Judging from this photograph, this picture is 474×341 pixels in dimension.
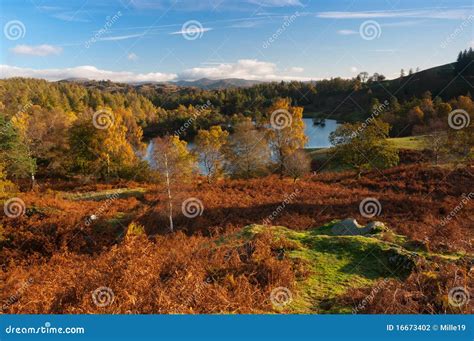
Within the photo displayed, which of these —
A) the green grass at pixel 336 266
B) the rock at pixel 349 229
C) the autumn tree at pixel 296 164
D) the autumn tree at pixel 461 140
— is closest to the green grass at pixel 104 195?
the autumn tree at pixel 296 164

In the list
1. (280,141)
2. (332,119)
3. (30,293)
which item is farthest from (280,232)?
(332,119)

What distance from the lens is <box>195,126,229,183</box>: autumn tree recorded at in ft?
127

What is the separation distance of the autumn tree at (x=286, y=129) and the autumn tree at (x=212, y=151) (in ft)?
Result: 24.3

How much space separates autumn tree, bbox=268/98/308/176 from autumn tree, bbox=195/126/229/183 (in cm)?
740

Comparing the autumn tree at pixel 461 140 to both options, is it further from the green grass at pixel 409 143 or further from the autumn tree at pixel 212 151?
the autumn tree at pixel 212 151

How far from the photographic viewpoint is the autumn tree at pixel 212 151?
38.8m

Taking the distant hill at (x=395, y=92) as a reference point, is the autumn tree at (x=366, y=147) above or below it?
below

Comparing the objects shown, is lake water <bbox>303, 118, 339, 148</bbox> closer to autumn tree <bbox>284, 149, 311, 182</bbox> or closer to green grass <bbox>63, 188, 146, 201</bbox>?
autumn tree <bbox>284, 149, 311, 182</bbox>

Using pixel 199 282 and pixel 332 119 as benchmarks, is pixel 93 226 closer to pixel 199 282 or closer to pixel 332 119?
pixel 199 282

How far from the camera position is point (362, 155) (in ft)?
111

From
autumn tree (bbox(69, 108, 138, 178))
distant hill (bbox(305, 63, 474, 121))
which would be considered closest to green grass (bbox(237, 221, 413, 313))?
autumn tree (bbox(69, 108, 138, 178))

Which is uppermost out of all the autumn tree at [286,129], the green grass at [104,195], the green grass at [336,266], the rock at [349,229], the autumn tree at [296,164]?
the autumn tree at [286,129]

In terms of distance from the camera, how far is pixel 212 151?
38.8 metres

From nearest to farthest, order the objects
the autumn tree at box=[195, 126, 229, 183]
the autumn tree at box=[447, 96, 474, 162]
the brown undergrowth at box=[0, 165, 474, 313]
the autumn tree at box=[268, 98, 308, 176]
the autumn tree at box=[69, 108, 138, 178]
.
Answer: the brown undergrowth at box=[0, 165, 474, 313]
the autumn tree at box=[268, 98, 308, 176]
the autumn tree at box=[447, 96, 474, 162]
the autumn tree at box=[69, 108, 138, 178]
the autumn tree at box=[195, 126, 229, 183]
